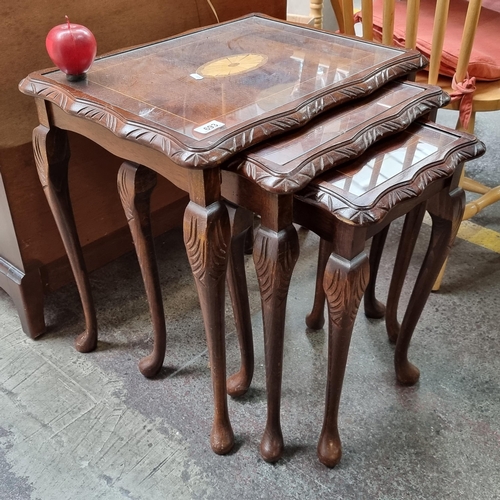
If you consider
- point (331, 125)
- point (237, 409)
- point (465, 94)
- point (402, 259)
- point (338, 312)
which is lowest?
point (237, 409)

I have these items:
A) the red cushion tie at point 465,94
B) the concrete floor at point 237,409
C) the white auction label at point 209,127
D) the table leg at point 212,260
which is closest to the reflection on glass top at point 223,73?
the white auction label at point 209,127

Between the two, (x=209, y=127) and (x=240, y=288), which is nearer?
(x=209, y=127)

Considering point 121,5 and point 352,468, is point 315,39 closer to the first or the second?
point 121,5

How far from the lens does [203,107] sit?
3.20 ft

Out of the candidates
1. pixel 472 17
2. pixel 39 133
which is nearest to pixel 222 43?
pixel 39 133

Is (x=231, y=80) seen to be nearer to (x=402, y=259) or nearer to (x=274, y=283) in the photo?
(x=274, y=283)

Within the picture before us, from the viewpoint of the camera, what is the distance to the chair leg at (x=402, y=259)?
121 centimetres

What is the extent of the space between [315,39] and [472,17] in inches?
12.8

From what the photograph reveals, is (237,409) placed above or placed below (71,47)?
below

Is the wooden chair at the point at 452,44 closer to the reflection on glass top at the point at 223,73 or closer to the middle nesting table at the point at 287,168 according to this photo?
the reflection on glass top at the point at 223,73

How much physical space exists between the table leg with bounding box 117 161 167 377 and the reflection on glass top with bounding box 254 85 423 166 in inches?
11.2

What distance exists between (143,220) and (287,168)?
1.27 feet

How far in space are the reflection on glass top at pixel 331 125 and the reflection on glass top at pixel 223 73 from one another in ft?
0.17

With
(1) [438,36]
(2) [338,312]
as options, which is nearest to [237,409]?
(2) [338,312]
